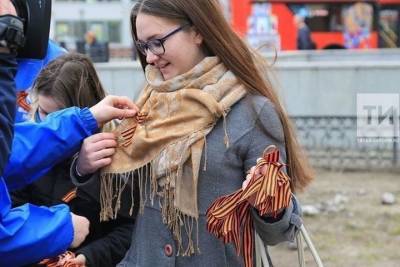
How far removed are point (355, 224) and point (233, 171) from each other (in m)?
4.43

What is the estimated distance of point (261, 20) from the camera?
17562mm

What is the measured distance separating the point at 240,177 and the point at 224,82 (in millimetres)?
251

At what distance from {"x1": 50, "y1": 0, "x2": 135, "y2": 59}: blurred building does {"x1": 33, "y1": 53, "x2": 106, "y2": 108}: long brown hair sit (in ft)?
91.4

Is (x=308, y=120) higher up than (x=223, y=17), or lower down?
lower down

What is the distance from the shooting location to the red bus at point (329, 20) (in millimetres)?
17641

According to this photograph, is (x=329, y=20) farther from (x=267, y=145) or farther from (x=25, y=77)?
(x=267, y=145)

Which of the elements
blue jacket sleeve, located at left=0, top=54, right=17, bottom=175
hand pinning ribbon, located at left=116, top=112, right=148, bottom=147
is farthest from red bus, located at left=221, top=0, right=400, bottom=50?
blue jacket sleeve, located at left=0, top=54, right=17, bottom=175

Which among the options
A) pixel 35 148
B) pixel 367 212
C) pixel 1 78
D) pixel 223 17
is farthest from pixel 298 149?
pixel 367 212

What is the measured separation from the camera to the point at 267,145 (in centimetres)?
184

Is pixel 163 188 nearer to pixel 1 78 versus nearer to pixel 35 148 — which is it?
pixel 35 148

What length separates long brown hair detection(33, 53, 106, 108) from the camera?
95.6 inches

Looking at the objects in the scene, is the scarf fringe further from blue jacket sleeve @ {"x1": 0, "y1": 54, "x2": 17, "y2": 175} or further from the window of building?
the window of building

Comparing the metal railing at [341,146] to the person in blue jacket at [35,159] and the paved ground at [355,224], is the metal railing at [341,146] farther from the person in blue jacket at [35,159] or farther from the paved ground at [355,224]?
the person in blue jacket at [35,159]

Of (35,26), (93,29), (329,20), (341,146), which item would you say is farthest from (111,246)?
(93,29)
